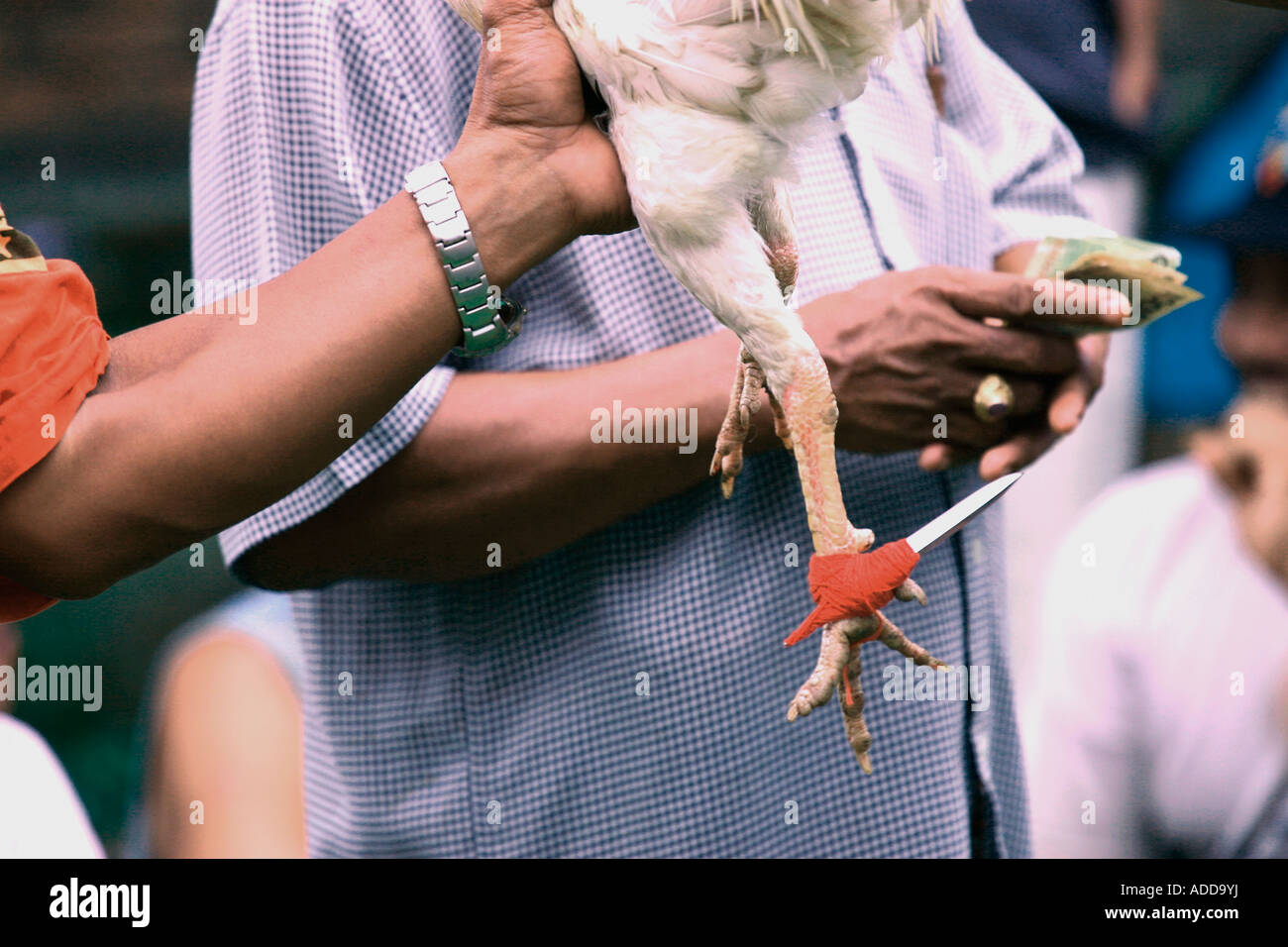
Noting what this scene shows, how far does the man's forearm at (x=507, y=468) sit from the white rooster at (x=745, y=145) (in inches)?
8.0

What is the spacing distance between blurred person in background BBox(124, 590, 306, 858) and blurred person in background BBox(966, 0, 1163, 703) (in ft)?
3.44

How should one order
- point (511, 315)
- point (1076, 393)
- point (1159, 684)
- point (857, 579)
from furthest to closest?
point (1159, 684)
point (1076, 393)
point (511, 315)
point (857, 579)

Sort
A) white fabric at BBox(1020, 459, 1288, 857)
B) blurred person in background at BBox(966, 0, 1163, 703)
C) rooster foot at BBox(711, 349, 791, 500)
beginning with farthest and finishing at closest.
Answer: blurred person in background at BBox(966, 0, 1163, 703) < white fabric at BBox(1020, 459, 1288, 857) < rooster foot at BBox(711, 349, 791, 500)

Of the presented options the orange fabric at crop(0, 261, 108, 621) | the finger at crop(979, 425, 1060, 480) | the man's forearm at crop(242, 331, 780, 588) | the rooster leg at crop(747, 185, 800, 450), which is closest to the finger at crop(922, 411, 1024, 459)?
the finger at crop(979, 425, 1060, 480)

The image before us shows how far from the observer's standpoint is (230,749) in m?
1.49

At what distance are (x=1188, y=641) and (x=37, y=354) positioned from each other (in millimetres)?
1385

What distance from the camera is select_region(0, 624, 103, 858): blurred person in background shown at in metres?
0.80

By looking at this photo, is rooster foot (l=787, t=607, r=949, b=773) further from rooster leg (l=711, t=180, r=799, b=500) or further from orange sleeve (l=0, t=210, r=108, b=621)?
orange sleeve (l=0, t=210, r=108, b=621)

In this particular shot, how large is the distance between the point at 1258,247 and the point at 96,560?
4.76 feet

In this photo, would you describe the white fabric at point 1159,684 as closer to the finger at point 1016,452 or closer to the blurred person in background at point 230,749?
the finger at point 1016,452

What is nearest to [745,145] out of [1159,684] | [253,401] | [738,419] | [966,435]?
[738,419]

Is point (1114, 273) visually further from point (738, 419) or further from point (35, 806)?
point (35, 806)

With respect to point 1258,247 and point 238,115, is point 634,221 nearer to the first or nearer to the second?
point 238,115

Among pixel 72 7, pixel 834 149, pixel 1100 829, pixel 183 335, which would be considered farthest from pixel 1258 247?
pixel 72 7
